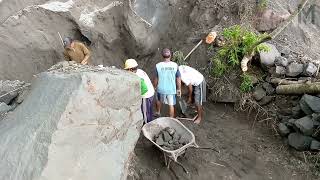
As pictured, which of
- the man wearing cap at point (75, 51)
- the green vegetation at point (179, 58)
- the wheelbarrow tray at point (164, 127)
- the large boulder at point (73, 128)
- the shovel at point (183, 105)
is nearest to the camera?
the large boulder at point (73, 128)

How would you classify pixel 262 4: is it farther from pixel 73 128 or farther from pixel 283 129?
pixel 73 128

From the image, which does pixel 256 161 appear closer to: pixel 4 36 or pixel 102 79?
pixel 102 79

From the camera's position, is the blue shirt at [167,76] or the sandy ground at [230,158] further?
the blue shirt at [167,76]

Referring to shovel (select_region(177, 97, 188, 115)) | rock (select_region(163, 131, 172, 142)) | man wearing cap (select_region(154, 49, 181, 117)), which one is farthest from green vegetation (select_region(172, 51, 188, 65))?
rock (select_region(163, 131, 172, 142))

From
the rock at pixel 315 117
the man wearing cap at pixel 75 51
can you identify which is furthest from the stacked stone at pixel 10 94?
the rock at pixel 315 117

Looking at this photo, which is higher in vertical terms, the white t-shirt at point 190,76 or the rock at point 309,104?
the white t-shirt at point 190,76

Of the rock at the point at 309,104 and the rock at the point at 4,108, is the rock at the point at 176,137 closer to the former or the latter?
the rock at the point at 309,104

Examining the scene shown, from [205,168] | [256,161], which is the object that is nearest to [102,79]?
[205,168]

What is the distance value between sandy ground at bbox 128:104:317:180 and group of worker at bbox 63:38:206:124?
48 centimetres

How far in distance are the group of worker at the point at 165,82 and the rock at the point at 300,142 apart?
1.61 meters

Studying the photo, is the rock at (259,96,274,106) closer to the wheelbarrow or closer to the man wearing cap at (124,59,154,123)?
the wheelbarrow

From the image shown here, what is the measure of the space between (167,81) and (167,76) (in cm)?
9

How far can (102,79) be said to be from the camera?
5.62 meters

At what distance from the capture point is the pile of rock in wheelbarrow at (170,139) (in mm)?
6683
